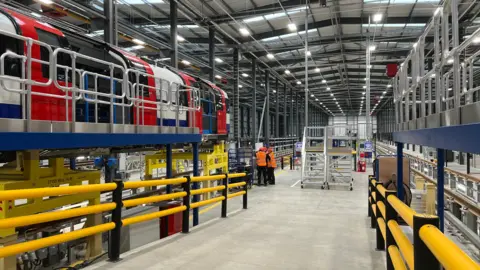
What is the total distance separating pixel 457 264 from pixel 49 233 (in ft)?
21.1

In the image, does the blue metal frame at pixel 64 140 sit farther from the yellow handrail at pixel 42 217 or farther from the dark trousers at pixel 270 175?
the dark trousers at pixel 270 175

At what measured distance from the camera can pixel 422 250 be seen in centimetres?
210

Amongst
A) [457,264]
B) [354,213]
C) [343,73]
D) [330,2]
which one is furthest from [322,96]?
[457,264]

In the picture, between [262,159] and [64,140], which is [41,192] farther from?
[262,159]

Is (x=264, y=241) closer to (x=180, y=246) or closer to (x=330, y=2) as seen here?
(x=180, y=246)

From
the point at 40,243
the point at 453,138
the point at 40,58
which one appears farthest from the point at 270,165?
the point at 453,138

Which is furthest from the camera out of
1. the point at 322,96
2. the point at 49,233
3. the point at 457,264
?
the point at 322,96

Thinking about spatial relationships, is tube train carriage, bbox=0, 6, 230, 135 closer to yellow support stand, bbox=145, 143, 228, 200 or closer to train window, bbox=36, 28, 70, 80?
train window, bbox=36, 28, 70, 80

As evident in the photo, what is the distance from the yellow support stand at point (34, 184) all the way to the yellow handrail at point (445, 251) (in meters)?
4.81

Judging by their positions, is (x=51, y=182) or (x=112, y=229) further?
(x=51, y=182)

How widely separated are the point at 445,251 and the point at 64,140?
4331 mm

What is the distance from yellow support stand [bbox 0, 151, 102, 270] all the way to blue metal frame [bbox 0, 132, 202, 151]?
103 cm

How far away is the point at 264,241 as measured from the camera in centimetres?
616

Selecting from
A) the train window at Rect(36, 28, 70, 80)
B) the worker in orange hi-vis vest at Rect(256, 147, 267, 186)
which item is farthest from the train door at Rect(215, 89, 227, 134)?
the train window at Rect(36, 28, 70, 80)
